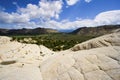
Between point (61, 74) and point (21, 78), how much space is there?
4.58 metres

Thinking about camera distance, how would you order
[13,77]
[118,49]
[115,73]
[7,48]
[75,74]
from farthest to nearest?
[7,48] < [13,77] < [118,49] < [75,74] < [115,73]

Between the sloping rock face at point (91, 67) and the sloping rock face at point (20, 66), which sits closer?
the sloping rock face at point (91, 67)

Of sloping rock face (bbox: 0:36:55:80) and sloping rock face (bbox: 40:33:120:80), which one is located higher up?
sloping rock face (bbox: 40:33:120:80)

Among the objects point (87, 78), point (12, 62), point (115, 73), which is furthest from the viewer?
point (12, 62)

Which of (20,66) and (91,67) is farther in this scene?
(20,66)

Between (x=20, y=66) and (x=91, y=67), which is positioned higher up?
(x=91, y=67)

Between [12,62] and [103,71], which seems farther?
[12,62]

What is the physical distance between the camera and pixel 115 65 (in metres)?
12.8

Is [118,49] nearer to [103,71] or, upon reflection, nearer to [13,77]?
[103,71]

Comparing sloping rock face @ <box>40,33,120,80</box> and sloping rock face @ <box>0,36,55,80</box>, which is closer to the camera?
sloping rock face @ <box>40,33,120,80</box>

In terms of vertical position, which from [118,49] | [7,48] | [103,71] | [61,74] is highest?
[118,49]

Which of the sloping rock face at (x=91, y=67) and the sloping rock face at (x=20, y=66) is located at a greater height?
the sloping rock face at (x=91, y=67)

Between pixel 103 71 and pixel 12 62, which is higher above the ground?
pixel 103 71

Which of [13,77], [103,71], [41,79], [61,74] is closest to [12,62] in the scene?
[13,77]
